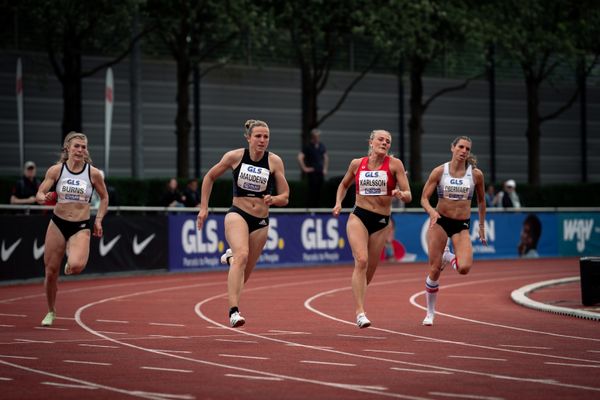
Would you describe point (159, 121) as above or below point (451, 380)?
above

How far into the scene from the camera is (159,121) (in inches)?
1668

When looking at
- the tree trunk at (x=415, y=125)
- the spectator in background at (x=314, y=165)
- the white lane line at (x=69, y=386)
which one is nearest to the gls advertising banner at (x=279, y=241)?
the spectator in background at (x=314, y=165)

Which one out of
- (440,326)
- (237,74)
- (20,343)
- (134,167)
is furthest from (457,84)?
(20,343)

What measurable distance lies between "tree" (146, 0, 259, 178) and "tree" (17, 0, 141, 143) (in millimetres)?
1161

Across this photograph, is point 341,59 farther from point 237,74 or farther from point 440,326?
point 440,326

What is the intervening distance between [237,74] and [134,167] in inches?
534

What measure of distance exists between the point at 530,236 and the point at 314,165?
727 cm

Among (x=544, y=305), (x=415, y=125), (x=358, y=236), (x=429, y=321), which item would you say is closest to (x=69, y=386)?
(x=358, y=236)

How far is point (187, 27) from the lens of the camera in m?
35.7

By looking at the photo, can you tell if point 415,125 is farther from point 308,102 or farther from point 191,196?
point 191,196

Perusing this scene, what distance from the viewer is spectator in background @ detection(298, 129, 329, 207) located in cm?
3381

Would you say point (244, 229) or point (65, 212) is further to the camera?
point (65, 212)

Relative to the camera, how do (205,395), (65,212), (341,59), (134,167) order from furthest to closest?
(341,59) < (134,167) < (65,212) < (205,395)

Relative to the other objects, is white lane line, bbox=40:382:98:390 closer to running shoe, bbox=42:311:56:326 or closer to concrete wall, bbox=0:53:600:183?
running shoe, bbox=42:311:56:326
